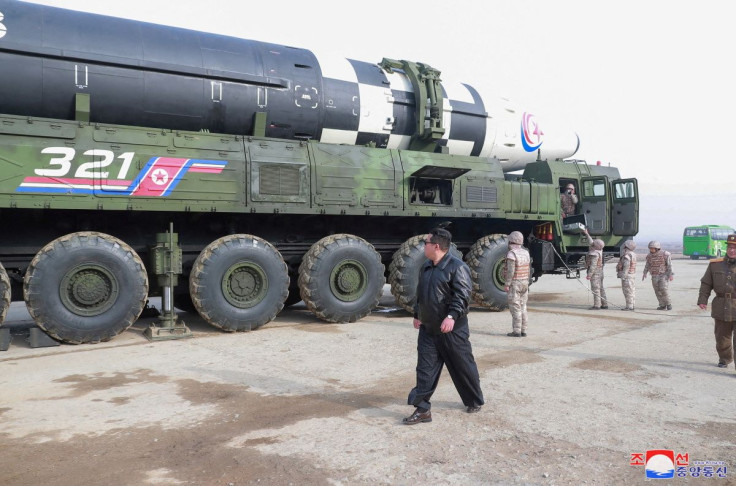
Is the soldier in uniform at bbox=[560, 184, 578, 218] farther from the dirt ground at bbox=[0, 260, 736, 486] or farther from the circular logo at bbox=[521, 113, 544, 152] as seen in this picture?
the dirt ground at bbox=[0, 260, 736, 486]

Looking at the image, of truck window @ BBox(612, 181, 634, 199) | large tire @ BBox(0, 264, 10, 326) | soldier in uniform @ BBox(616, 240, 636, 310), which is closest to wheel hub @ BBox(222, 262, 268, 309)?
large tire @ BBox(0, 264, 10, 326)

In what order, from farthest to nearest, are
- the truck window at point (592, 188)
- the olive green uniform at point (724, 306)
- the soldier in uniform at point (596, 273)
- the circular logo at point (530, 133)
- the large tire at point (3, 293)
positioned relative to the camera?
the truck window at point (592, 188) < the circular logo at point (530, 133) < the soldier in uniform at point (596, 273) < the large tire at point (3, 293) < the olive green uniform at point (724, 306)

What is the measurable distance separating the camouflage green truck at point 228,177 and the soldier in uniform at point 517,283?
1177 millimetres

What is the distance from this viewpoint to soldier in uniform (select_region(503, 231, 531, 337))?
8.23 metres

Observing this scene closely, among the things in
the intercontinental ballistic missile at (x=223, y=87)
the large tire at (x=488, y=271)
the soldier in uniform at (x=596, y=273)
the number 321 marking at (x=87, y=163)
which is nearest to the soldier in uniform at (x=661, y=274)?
the soldier in uniform at (x=596, y=273)

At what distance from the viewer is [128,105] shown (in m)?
8.12

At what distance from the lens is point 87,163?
24.1ft

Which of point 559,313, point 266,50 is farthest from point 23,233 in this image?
point 559,313

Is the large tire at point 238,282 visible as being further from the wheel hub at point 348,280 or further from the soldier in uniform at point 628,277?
the soldier in uniform at point 628,277

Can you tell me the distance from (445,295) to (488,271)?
6.33 meters

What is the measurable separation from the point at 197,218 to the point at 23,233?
2.37 metres

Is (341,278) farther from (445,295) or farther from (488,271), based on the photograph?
(445,295)

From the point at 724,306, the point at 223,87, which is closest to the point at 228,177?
the point at 223,87

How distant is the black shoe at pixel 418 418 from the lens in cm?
434
